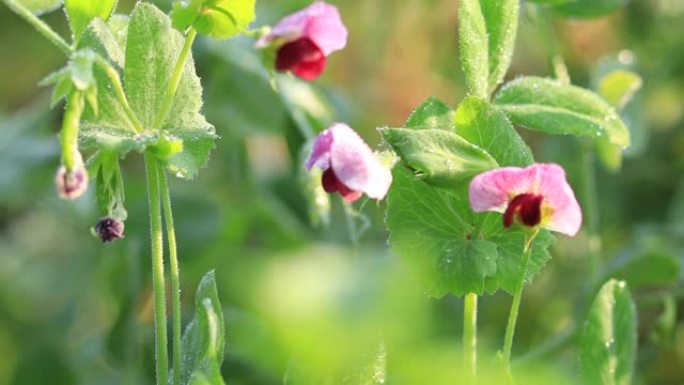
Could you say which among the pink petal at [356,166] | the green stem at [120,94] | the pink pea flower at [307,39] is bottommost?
the pink petal at [356,166]

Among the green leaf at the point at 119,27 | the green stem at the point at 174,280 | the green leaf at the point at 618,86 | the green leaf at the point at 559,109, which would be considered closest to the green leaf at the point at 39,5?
the green leaf at the point at 119,27

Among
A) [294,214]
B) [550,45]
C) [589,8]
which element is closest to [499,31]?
[550,45]

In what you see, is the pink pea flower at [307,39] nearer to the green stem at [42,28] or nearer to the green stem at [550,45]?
the green stem at [42,28]

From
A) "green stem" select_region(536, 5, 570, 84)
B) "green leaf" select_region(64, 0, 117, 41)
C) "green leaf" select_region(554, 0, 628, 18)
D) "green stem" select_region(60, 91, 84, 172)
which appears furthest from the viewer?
"green leaf" select_region(554, 0, 628, 18)

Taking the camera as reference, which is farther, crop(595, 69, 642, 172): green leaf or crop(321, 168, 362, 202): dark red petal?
crop(595, 69, 642, 172): green leaf

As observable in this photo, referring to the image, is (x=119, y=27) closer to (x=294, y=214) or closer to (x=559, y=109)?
(x=559, y=109)

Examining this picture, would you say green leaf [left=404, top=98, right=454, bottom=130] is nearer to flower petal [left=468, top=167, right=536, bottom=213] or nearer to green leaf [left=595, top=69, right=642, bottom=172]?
flower petal [left=468, top=167, right=536, bottom=213]

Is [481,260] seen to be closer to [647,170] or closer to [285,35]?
[285,35]

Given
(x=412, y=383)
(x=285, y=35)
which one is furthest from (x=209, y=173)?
(x=412, y=383)

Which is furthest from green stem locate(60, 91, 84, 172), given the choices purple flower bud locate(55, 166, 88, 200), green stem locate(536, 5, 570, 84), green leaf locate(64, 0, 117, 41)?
green stem locate(536, 5, 570, 84)
